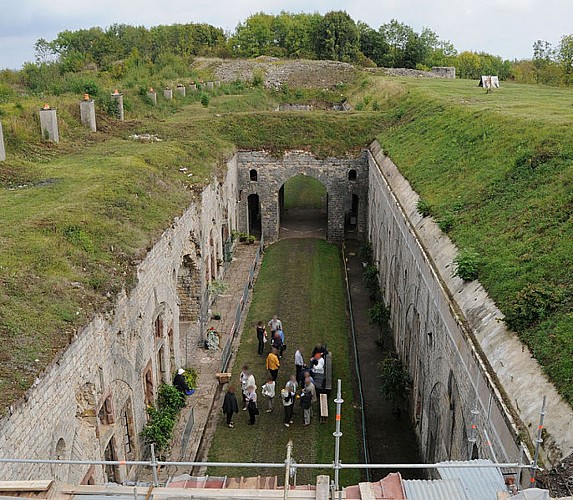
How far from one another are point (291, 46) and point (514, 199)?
6319 centimetres

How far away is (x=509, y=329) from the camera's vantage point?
916cm

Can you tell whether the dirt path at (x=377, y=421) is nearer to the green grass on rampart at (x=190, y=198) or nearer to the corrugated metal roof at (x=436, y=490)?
the green grass on rampart at (x=190, y=198)

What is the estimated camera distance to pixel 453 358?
10.6m

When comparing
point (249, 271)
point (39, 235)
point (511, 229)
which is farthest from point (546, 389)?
point (249, 271)

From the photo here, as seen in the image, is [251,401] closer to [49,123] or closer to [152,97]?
[49,123]

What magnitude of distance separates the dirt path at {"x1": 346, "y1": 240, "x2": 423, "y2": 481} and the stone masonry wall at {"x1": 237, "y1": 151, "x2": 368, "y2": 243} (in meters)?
9.38

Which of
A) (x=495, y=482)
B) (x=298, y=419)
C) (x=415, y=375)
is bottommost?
(x=298, y=419)

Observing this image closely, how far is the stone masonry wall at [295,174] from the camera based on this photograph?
29.9m

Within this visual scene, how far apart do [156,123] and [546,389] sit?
76.8 feet

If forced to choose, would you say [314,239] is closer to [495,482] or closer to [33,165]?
[33,165]

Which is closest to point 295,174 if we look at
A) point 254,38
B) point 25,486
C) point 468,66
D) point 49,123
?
point 49,123

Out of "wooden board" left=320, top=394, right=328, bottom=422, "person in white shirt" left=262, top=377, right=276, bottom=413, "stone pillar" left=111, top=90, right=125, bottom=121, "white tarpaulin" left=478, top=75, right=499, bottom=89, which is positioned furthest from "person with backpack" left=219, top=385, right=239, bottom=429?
"white tarpaulin" left=478, top=75, right=499, bottom=89

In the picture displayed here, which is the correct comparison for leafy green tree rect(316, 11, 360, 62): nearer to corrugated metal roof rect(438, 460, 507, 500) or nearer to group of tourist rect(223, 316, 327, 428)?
group of tourist rect(223, 316, 327, 428)

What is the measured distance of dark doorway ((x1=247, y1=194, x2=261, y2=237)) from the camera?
104ft
